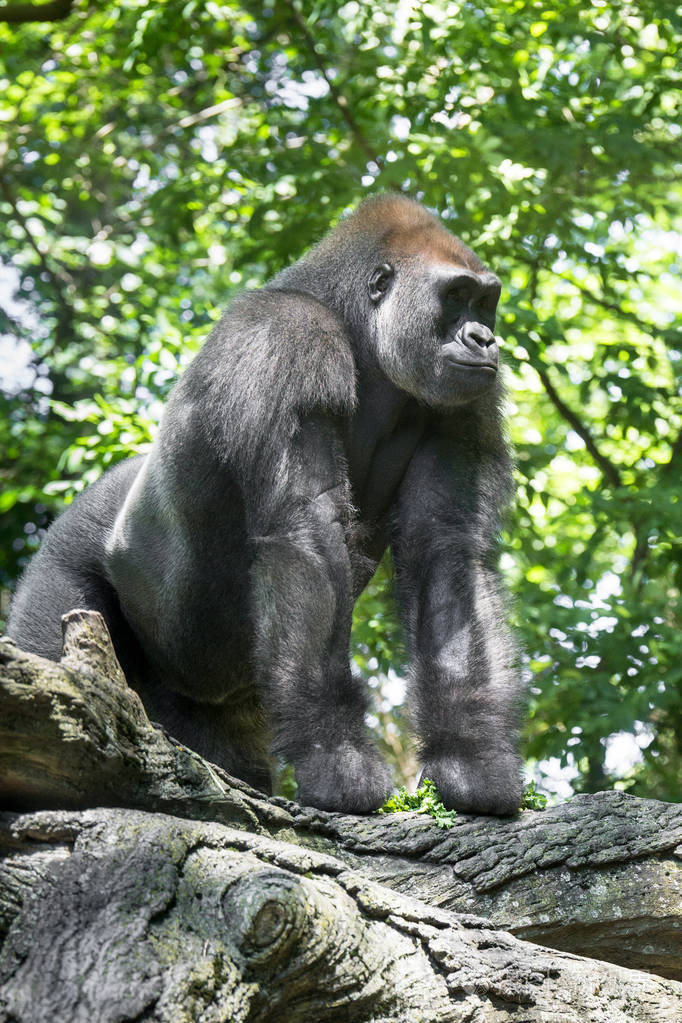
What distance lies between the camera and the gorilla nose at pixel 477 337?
13.6 ft

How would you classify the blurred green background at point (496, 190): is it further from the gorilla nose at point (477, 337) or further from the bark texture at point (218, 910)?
the bark texture at point (218, 910)

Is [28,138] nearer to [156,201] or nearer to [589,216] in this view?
[156,201]

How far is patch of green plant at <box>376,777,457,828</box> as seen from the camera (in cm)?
346

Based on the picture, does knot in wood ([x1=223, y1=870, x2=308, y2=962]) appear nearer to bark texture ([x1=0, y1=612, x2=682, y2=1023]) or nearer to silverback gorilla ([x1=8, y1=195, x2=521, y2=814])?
bark texture ([x1=0, y1=612, x2=682, y2=1023])

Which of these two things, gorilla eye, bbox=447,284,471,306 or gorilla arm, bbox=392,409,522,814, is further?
gorilla eye, bbox=447,284,471,306

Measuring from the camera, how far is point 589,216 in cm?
797

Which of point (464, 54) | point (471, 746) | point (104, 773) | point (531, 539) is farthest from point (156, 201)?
point (104, 773)

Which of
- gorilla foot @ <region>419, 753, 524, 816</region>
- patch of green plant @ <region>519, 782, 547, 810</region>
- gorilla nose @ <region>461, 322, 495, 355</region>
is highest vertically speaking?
gorilla nose @ <region>461, 322, 495, 355</region>

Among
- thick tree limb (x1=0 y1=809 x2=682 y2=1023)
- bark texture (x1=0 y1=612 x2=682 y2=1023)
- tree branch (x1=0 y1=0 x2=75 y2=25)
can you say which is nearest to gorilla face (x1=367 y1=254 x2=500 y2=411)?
bark texture (x1=0 y1=612 x2=682 y2=1023)

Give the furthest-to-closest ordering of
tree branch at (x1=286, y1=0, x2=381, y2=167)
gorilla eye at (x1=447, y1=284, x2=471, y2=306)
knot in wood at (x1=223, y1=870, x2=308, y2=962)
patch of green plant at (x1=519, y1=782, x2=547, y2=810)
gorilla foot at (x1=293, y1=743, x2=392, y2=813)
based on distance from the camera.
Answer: tree branch at (x1=286, y1=0, x2=381, y2=167)
gorilla eye at (x1=447, y1=284, x2=471, y2=306)
patch of green plant at (x1=519, y1=782, x2=547, y2=810)
gorilla foot at (x1=293, y1=743, x2=392, y2=813)
knot in wood at (x1=223, y1=870, x2=308, y2=962)

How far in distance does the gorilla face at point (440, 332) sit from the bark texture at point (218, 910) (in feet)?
5.67

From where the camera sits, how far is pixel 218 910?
2098 mm

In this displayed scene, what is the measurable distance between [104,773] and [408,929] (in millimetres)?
761

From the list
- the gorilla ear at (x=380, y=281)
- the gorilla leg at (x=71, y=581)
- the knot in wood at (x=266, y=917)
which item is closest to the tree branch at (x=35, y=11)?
the gorilla leg at (x=71, y=581)
